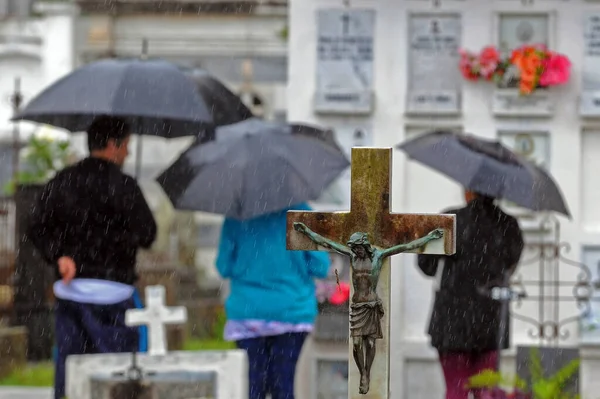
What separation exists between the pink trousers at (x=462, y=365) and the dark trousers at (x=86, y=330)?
5.37 ft

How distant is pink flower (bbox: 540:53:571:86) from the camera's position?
32.1 feet

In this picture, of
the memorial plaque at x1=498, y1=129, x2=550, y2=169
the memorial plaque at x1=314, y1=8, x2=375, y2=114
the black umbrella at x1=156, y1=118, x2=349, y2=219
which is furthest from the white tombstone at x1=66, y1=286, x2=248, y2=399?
the memorial plaque at x1=498, y1=129, x2=550, y2=169

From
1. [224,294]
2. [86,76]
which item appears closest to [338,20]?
[86,76]

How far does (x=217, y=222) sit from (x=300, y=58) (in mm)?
11139

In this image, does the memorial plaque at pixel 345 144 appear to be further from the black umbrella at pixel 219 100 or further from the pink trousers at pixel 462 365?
the pink trousers at pixel 462 365

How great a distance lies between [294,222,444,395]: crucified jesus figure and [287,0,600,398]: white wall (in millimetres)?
4479

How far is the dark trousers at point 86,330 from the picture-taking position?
7.42 metres

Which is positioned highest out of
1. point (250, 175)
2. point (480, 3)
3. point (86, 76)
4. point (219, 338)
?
point (480, 3)

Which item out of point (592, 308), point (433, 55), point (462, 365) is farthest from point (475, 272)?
point (433, 55)

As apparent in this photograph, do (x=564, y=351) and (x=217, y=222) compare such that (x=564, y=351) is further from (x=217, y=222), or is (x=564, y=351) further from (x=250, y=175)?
(x=217, y=222)

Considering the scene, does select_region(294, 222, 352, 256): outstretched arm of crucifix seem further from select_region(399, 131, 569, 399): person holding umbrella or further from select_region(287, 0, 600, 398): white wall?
select_region(287, 0, 600, 398): white wall

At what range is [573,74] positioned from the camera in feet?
32.5

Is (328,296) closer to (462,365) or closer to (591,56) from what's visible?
(462,365)

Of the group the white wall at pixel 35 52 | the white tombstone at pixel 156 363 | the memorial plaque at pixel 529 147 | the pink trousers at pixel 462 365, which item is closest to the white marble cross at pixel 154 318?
the white tombstone at pixel 156 363
